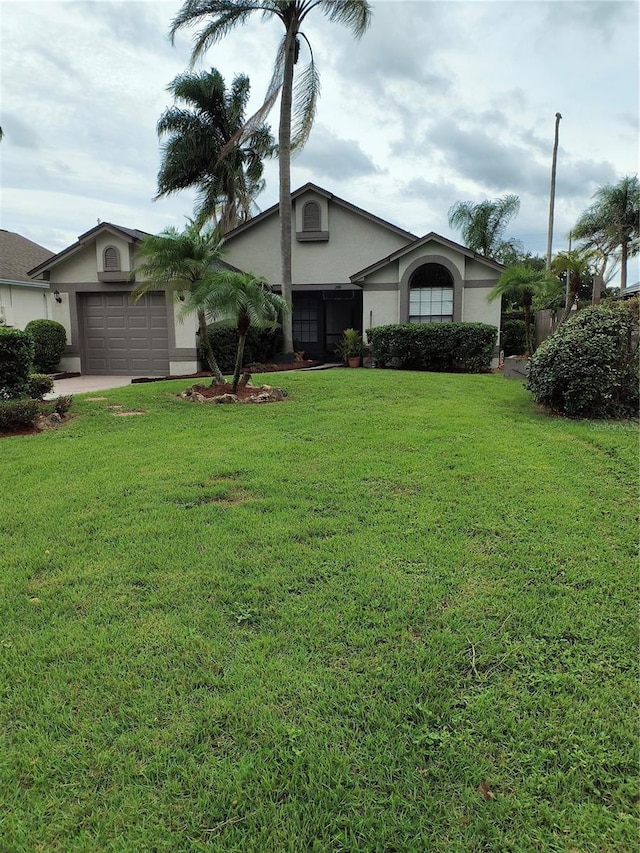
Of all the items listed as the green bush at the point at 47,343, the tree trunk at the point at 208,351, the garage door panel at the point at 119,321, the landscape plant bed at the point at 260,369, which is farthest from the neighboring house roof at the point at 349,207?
the tree trunk at the point at 208,351

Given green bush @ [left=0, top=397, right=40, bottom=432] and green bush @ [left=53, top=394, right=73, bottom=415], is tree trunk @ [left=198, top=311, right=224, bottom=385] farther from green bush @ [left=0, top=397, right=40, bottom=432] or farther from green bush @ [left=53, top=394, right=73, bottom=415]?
green bush @ [left=0, top=397, right=40, bottom=432]

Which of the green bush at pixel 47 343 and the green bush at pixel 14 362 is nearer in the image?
the green bush at pixel 14 362

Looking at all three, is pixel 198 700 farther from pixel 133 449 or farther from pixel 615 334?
pixel 615 334

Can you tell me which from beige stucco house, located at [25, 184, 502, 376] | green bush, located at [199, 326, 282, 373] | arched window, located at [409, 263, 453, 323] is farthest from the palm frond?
green bush, located at [199, 326, 282, 373]

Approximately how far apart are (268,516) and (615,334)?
6.64 m

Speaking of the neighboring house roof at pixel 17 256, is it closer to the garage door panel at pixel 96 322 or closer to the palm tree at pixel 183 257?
the garage door panel at pixel 96 322

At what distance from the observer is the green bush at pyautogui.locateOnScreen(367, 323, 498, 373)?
A: 1498cm

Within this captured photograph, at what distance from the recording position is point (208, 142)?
20000 mm

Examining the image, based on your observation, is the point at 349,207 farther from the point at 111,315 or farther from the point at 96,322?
the point at 96,322

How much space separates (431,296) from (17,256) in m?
18.4

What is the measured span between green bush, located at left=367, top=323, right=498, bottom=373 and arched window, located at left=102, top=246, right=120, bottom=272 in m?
8.25

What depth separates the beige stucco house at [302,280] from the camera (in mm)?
16141

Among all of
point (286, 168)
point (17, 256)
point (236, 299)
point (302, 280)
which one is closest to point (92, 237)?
point (286, 168)

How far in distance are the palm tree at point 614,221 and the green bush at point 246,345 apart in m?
24.2
